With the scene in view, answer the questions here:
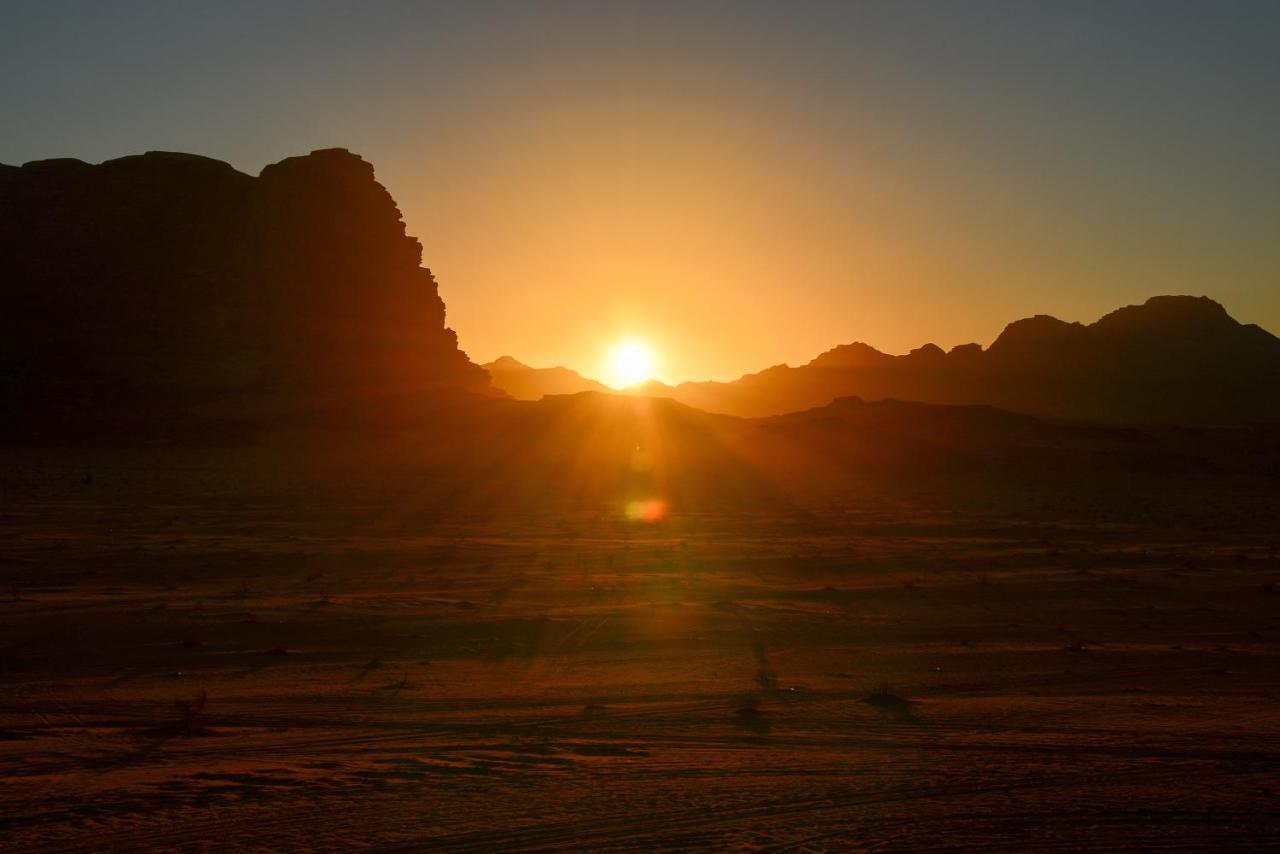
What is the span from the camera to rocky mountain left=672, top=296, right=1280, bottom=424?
11294cm

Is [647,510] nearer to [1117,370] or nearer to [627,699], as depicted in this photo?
[627,699]

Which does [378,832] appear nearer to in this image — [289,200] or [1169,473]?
[1169,473]

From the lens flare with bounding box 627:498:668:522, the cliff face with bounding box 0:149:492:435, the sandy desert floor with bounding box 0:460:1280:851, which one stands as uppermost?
the cliff face with bounding box 0:149:492:435

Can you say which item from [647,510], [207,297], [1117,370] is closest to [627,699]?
[647,510]

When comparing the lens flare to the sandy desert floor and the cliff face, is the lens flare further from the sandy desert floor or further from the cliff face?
the cliff face

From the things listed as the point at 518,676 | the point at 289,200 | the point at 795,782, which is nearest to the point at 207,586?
the point at 518,676

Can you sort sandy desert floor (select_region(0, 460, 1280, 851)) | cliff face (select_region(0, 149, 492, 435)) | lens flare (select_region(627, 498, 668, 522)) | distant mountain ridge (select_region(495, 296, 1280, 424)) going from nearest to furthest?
sandy desert floor (select_region(0, 460, 1280, 851)) → lens flare (select_region(627, 498, 668, 522)) → cliff face (select_region(0, 149, 492, 435)) → distant mountain ridge (select_region(495, 296, 1280, 424))

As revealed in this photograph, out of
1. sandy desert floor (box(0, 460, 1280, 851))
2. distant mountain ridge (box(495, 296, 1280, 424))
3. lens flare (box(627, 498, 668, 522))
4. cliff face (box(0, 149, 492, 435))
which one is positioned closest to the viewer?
sandy desert floor (box(0, 460, 1280, 851))

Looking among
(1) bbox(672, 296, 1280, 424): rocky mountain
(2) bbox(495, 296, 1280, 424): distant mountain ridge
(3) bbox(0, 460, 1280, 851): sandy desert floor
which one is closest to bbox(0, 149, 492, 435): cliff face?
(3) bbox(0, 460, 1280, 851): sandy desert floor

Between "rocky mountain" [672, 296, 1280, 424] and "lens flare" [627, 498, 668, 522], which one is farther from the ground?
"rocky mountain" [672, 296, 1280, 424]

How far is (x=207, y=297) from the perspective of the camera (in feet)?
224

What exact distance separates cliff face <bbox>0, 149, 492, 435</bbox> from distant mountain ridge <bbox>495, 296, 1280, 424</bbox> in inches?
2543

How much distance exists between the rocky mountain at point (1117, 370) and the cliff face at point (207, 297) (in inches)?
3246

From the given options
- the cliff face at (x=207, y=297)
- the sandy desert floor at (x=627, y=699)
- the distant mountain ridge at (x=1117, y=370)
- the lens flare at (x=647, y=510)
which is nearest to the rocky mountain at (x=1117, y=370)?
the distant mountain ridge at (x=1117, y=370)
